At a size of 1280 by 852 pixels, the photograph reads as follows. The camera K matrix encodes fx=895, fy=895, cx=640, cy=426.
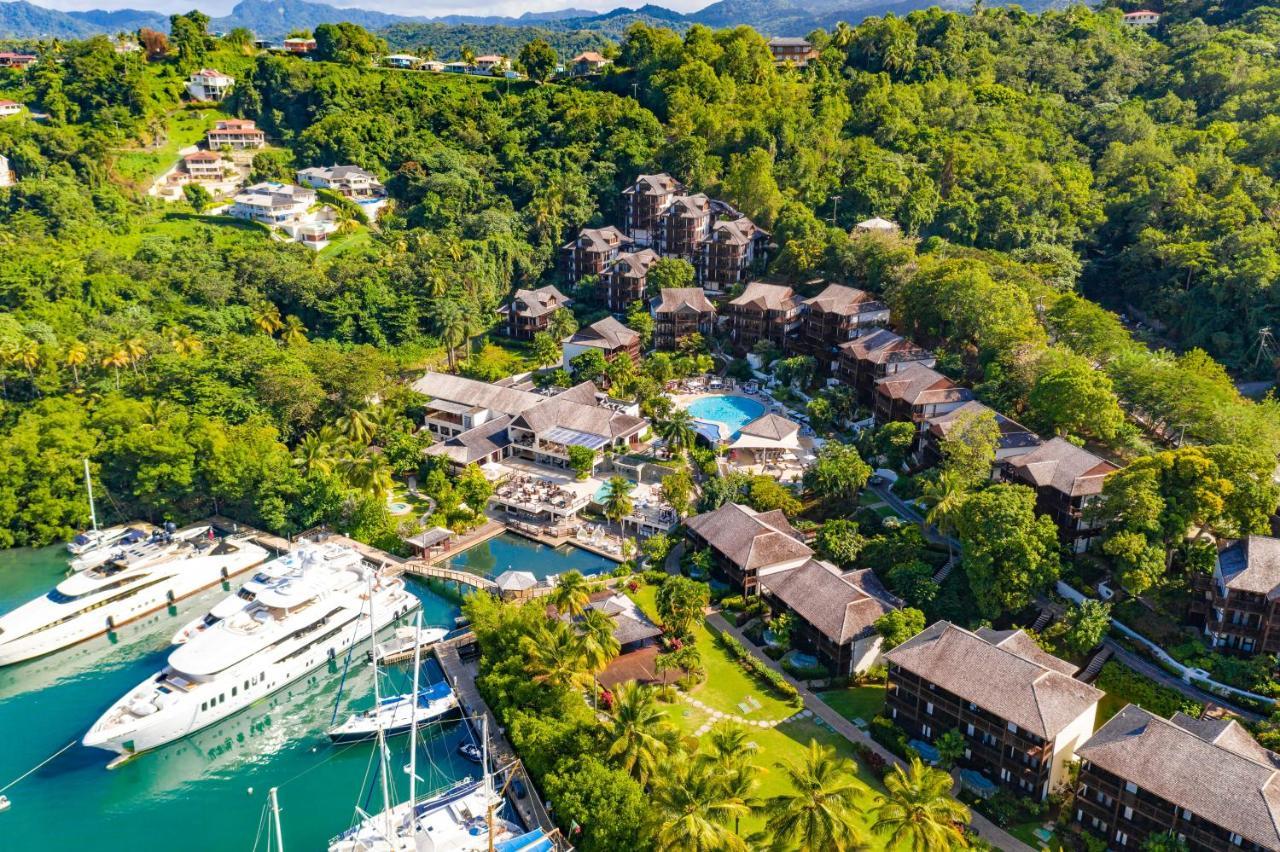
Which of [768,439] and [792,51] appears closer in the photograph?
[768,439]

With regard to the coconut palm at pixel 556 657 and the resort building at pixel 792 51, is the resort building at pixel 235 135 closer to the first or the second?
the resort building at pixel 792 51

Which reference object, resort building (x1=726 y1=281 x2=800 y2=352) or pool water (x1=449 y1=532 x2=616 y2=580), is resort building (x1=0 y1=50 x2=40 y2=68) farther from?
pool water (x1=449 y1=532 x2=616 y2=580)

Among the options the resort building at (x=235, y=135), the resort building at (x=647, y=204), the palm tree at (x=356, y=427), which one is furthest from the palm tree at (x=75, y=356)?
the resort building at (x=647, y=204)

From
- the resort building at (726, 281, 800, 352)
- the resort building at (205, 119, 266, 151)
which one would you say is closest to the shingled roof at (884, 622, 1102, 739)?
the resort building at (726, 281, 800, 352)

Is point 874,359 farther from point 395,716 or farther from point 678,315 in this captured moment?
point 395,716

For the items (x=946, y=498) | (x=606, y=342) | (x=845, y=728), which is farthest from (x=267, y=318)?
(x=845, y=728)

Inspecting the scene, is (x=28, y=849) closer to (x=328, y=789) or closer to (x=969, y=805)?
(x=328, y=789)
